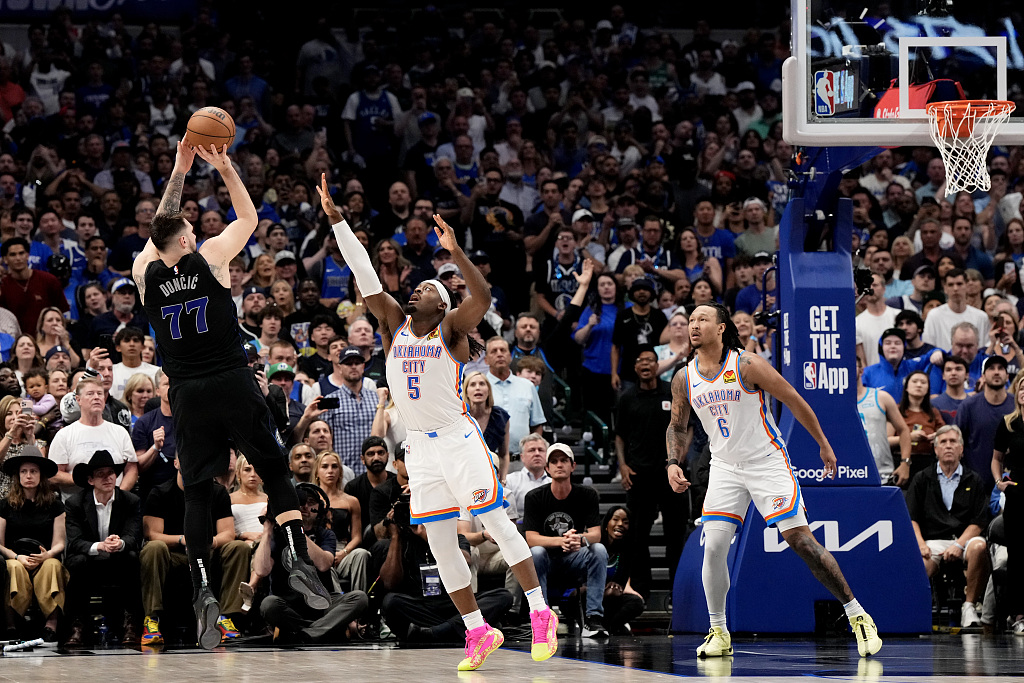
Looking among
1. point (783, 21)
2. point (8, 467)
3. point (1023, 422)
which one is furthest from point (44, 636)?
point (783, 21)

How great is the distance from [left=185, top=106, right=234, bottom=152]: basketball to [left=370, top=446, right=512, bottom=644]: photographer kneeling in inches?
145

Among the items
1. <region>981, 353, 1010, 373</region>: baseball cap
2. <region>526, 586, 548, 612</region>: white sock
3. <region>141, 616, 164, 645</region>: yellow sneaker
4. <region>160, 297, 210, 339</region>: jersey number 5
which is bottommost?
<region>141, 616, 164, 645</region>: yellow sneaker

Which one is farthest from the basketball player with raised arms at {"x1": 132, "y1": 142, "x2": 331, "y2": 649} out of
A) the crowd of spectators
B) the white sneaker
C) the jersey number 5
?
the white sneaker

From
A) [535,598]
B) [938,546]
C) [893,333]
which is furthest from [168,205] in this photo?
[893,333]

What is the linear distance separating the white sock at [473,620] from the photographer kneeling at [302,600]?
2461 mm

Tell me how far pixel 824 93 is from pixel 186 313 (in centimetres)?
525

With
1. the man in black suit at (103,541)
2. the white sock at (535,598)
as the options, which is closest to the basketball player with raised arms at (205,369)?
the white sock at (535,598)

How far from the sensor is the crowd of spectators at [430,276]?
37.9 ft

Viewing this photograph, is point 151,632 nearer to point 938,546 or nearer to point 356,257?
point 356,257

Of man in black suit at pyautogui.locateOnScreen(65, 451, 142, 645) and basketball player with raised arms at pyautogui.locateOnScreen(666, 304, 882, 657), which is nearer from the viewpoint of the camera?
basketball player with raised arms at pyautogui.locateOnScreen(666, 304, 882, 657)

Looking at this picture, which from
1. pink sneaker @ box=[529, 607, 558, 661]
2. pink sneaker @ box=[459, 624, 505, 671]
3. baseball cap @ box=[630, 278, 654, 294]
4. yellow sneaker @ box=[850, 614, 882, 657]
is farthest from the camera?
baseball cap @ box=[630, 278, 654, 294]

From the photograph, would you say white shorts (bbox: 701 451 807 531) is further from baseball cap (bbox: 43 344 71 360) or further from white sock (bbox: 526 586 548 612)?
baseball cap (bbox: 43 344 71 360)

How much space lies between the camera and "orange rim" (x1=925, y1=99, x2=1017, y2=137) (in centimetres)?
1031

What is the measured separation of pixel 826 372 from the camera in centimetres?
1133
